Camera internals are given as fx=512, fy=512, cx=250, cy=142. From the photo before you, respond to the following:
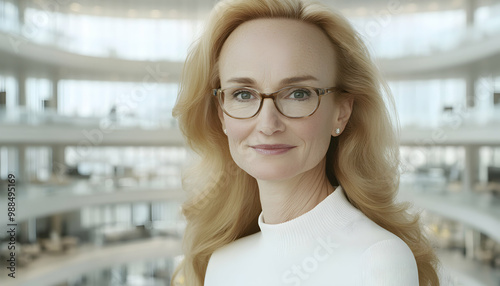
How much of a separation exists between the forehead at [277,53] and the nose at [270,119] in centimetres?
4

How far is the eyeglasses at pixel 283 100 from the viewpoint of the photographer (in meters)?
1.05

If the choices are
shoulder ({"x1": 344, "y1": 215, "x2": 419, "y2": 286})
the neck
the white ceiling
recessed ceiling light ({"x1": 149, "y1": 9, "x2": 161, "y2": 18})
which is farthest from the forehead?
recessed ceiling light ({"x1": 149, "y1": 9, "x2": 161, "y2": 18})

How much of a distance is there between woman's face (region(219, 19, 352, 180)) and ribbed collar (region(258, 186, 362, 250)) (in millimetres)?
114

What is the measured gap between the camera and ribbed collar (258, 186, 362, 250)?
1144mm

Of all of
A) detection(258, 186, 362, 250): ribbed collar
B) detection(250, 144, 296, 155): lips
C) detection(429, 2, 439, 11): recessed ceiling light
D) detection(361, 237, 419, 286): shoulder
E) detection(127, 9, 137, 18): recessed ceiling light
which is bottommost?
detection(361, 237, 419, 286): shoulder

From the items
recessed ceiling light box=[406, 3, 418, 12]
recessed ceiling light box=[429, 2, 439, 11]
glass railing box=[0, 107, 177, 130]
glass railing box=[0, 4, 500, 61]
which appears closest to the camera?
glass railing box=[0, 107, 177, 130]

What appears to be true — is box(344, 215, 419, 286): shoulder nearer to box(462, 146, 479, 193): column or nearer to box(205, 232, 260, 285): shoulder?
box(205, 232, 260, 285): shoulder

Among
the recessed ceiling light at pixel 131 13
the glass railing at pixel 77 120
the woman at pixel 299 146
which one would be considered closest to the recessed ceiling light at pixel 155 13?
the recessed ceiling light at pixel 131 13

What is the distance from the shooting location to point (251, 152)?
1085 mm

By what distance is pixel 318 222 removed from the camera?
45.8 inches

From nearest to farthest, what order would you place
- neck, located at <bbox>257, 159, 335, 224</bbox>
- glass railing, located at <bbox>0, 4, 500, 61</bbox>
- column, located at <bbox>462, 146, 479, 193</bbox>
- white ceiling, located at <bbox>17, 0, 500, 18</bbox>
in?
neck, located at <bbox>257, 159, 335, 224</bbox> < glass railing, located at <bbox>0, 4, 500, 61</bbox> < column, located at <bbox>462, 146, 479, 193</bbox> < white ceiling, located at <bbox>17, 0, 500, 18</bbox>

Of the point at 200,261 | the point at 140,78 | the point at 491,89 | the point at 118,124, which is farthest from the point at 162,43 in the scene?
the point at 200,261

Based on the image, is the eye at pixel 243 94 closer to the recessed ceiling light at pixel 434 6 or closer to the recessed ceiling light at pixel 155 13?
the recessed ceiling light at pixel 434 6

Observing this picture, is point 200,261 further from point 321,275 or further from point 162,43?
point 162,43
